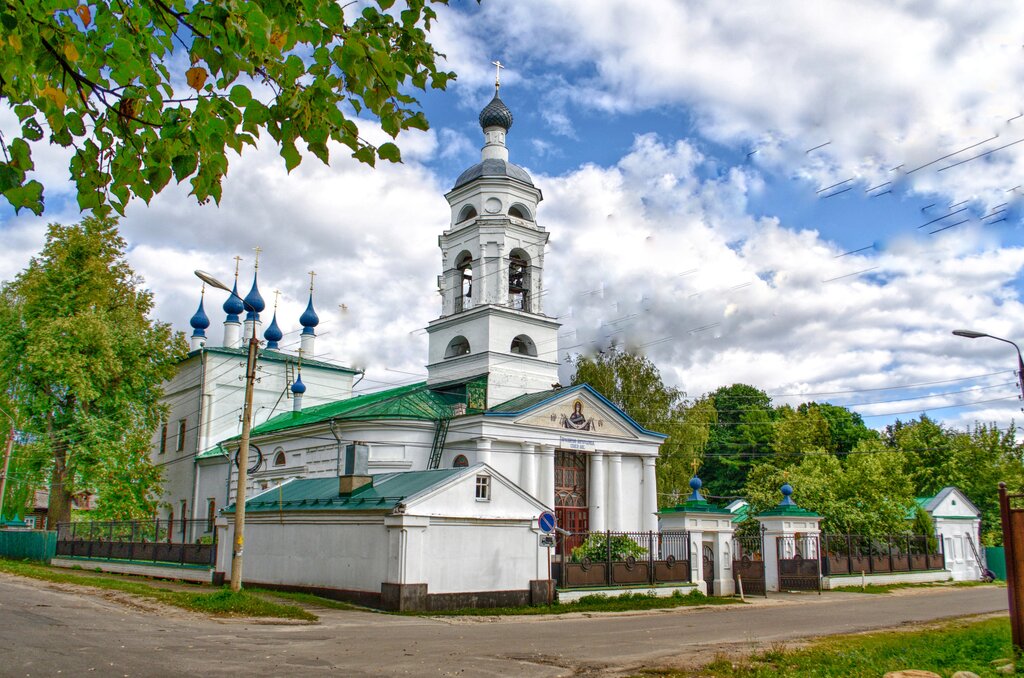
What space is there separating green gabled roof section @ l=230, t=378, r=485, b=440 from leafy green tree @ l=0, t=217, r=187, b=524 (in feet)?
17.4

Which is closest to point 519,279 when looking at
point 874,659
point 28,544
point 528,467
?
point 528,467

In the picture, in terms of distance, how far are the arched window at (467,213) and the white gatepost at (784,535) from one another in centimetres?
1707

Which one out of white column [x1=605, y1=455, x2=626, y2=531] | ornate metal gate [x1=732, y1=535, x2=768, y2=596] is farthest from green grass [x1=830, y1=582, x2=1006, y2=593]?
white column [x1=605, y1=455, x2=626, y2=531]

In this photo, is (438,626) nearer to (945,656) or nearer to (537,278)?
(945,656)

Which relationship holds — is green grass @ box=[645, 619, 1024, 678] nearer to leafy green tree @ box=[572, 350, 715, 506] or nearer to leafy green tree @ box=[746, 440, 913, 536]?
leafy green tree @ box=[746, 440, 913, 536]

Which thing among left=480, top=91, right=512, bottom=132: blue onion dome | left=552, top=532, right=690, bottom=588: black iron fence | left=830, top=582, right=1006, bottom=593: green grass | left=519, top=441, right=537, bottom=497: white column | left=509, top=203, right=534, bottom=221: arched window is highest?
left=480, top=91, right=512, bottom=132: blue onion dome

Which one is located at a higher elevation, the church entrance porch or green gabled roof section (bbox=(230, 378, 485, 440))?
green gabled roof section (bbox=(230, 378, 485, 440))

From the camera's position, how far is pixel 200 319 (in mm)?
48906

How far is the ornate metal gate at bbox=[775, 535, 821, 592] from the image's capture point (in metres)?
29.8

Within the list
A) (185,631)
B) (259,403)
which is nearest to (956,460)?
(259,403)

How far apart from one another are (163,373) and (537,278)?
17408 millimetres

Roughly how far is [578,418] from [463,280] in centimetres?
845

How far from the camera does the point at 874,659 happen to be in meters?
11.0

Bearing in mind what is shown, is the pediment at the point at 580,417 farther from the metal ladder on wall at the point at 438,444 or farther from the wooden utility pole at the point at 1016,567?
the wooden utility pole at the point at 1016,567
